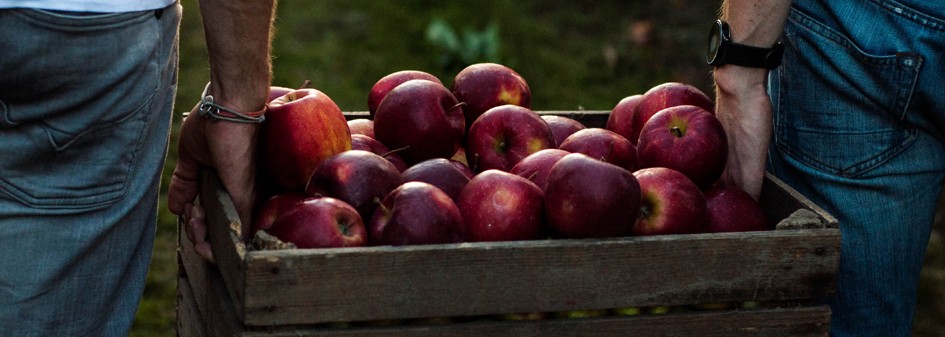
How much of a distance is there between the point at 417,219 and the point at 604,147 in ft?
1.69

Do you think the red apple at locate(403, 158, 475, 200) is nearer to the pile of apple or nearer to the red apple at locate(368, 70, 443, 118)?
the pile of apple

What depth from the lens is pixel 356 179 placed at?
6.54 feet

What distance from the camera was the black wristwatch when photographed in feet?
7.45

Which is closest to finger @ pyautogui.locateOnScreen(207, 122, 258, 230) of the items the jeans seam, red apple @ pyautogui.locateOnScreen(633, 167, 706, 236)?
red apple @ pyautogui.locateOnScreen(633, 167, 706, 236)

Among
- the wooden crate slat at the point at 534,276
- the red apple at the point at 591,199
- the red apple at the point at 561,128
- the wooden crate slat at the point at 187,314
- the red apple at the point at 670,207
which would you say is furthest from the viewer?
the red apple at the point at 561,128

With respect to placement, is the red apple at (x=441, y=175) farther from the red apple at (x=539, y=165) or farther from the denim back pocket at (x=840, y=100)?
the denim back pocket at (x=840, y=100)

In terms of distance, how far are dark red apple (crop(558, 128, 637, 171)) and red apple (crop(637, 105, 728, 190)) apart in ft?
0.12

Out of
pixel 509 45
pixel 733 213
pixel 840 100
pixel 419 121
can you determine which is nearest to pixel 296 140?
pixel 419 121

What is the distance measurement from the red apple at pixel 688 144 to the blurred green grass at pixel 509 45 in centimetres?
296

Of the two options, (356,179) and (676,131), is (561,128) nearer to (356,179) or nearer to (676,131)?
(676,131)

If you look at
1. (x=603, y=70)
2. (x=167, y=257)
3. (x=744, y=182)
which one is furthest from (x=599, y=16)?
(x=744, y=182)

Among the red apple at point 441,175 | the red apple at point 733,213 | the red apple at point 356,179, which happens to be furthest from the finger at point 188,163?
the red apple at point 733,213

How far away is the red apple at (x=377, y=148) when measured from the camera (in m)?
2.25

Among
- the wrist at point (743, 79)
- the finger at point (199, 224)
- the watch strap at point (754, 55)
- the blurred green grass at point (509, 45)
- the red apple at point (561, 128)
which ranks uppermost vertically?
the watch strap at point (754, 55)
